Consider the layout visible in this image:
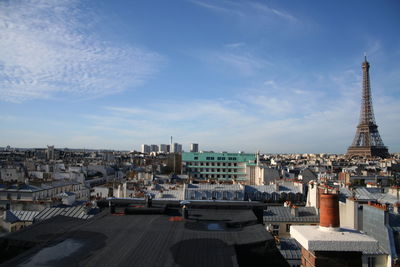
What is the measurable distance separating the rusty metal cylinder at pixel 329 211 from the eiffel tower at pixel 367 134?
122 metres

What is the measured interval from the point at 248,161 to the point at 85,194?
133 ft

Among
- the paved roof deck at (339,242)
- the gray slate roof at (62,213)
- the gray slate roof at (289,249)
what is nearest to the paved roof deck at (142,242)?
the paved roof deck at (339,242)

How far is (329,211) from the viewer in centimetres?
538

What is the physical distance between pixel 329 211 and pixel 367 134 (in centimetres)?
12707

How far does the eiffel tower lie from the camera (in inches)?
4577

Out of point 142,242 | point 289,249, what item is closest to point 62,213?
point 289,249

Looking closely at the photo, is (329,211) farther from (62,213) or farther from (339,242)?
(62,213)

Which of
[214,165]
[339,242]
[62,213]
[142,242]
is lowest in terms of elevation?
[62,213]

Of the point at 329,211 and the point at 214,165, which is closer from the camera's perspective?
the point at 329,211

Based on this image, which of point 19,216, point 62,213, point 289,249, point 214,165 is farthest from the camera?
point 214,165

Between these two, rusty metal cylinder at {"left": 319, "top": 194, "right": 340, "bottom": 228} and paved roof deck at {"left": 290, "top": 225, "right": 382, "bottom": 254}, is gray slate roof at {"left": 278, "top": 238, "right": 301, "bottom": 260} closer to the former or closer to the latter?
rusty metal cylinder at {"left": 319, "top": 194, "right": 340, "bottom": 228}

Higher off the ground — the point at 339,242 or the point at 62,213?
the point at 339,242

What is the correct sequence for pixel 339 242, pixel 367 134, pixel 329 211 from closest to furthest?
pixel 339 242 < pixel 329 211 < pixel 367 134

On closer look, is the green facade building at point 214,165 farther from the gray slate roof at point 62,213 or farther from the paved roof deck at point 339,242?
the paved roof deck at point 339,242
